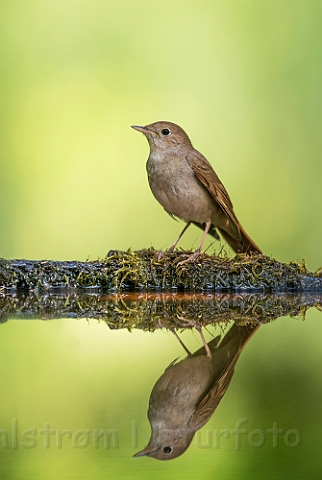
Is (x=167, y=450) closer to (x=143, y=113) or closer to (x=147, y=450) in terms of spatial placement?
(x=147, y=450)

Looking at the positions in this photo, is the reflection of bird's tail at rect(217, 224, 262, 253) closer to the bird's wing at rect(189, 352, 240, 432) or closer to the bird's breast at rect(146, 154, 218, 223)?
the bird's breast at rect(146, 154, 218, 223)

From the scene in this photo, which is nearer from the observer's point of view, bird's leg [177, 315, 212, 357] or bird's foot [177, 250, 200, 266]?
bird's leg [177, 315, 212, 357]

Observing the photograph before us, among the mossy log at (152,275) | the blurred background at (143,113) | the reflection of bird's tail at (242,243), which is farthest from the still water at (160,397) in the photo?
the blurred background at (143,113)

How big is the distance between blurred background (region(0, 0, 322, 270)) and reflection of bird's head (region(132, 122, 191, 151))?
4.89m

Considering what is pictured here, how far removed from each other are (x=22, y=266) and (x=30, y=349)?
95.5 inches

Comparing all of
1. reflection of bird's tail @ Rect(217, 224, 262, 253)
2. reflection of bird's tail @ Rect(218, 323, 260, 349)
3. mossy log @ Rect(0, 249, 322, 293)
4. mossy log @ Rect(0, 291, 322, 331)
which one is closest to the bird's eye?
reflection of bird's tail @ Rect(218, 323, 260, 349)

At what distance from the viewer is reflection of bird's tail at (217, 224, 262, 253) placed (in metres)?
6.15

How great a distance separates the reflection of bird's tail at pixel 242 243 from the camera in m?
6.15

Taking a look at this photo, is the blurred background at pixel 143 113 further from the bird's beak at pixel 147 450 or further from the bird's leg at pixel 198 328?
the bird's beak at pixel 147 450

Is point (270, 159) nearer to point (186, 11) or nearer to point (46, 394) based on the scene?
point (186, 11)

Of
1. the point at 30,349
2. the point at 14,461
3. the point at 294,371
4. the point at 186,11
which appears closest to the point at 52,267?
the point at 30,349

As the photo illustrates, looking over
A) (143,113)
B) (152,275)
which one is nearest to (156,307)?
(152,275)

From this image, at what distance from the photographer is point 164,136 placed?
19.8 ft

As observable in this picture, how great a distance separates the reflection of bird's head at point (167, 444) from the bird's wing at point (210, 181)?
4.06 m
